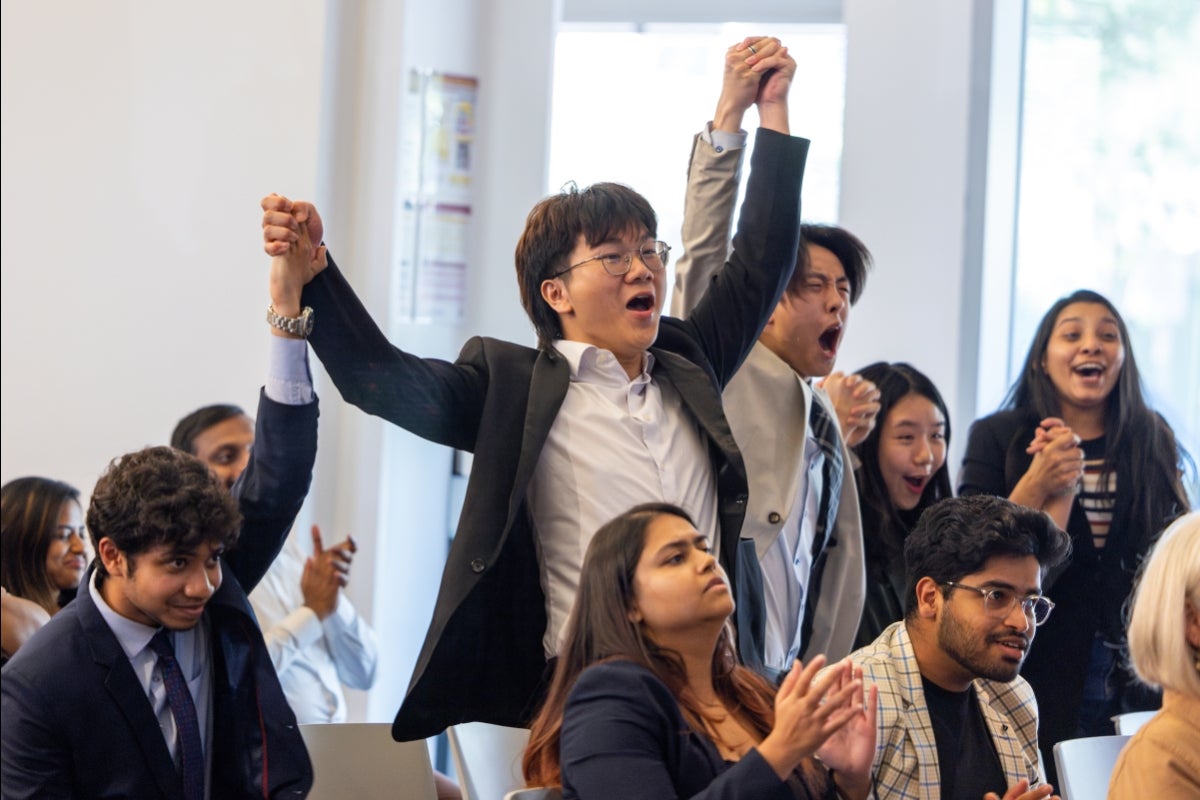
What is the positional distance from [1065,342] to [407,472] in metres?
1.82

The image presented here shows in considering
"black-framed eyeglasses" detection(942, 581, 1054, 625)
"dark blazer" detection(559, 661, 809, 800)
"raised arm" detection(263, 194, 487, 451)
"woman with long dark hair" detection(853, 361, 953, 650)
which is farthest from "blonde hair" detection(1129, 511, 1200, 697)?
"raised arm" detection(263, 194, 487, 451)

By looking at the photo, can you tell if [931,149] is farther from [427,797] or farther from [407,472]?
[427,797]

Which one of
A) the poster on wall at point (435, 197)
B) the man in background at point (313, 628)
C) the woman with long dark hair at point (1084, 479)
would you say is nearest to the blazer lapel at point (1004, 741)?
the woman with long dark hair at point (1084, 479)

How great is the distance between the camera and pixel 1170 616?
6.97ft

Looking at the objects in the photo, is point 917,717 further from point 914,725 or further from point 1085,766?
point 1085,766

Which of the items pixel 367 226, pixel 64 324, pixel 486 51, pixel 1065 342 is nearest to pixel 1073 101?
pixel 1065 342

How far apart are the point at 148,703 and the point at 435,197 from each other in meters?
2.41

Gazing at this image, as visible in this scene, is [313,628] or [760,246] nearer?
[760,246]

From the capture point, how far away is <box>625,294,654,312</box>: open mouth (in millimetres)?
2148

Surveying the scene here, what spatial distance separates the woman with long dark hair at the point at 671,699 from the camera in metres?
1.72

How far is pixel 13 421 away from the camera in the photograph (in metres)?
4.07

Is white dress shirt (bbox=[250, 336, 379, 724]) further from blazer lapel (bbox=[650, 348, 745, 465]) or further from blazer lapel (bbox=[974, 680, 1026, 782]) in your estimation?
blazer lapel (bbox=[974, 680, 1026, 782])

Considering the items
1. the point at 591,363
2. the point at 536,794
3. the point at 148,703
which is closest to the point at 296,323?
the point at 591,363

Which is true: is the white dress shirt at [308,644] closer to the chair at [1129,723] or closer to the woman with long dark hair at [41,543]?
the woman with long dark hair at [41,543]
